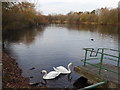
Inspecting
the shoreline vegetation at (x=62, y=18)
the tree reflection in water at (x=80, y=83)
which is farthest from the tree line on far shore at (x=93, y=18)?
the tree reflection in water at (x=80, y=83)

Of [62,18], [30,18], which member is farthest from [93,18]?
[30,18]

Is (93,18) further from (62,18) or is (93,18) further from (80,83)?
(80,83)

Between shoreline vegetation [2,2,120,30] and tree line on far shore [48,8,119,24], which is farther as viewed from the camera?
tree line on far shore [48,8,119,24]

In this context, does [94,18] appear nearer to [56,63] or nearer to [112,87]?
[56,63]

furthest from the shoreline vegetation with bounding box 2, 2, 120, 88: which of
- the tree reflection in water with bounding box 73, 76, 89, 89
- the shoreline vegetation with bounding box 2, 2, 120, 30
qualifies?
the tree reflection in water with bounding box 73, 76, 89, 89

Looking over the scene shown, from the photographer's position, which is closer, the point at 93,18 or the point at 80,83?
the point at 80,83

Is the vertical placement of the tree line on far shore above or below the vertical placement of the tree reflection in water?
above

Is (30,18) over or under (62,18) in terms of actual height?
under

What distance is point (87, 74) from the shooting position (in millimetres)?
8195

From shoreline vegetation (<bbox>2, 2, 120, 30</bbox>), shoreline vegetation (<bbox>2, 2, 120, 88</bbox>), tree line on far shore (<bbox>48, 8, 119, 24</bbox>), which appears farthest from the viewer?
tree line on far shore (<bbox>48, 8, 119, 24</bbox>)

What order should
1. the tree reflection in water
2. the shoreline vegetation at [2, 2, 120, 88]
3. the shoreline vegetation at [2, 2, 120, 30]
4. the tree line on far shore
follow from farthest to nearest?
the tree line on far shore < the shoreline vegetation at [2, 2, 120, 30] < the shoreline vegetation at [2, 2, 120, 88] < the tree reflection in water

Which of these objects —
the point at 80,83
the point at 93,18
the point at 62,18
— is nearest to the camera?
the point at 80,83

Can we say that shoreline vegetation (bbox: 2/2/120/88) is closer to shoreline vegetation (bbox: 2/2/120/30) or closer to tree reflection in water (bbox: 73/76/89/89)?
shoreline vegetation (bbox: 2/2/120/30)

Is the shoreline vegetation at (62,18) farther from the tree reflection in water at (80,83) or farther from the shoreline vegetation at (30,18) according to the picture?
the tree reflection in water at (80,83)
